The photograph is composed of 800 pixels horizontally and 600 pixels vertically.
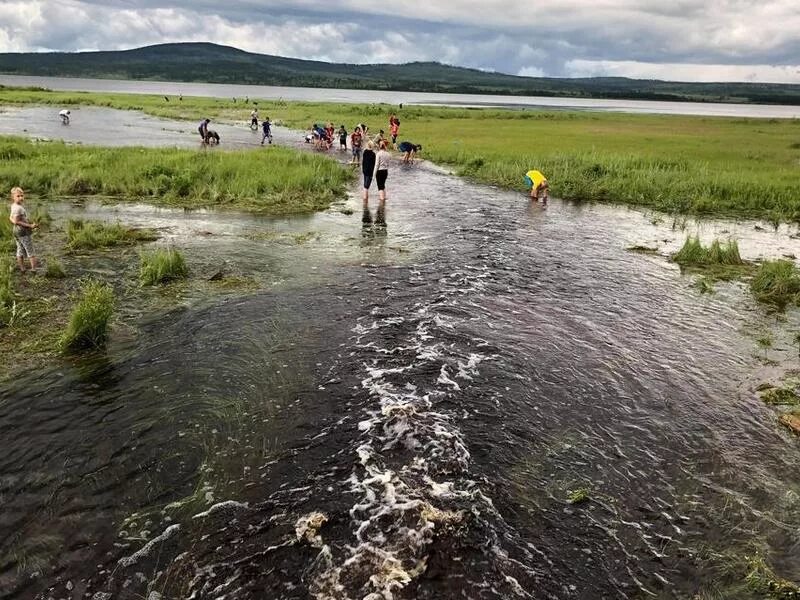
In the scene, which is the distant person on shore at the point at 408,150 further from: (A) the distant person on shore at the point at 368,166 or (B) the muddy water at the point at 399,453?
(B) the muddy water at the point at 399,453

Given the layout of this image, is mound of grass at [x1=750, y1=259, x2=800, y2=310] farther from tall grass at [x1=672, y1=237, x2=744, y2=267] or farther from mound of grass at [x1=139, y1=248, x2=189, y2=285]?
mound of grass at [x1=139, y1=248, x2=189, y2=285]

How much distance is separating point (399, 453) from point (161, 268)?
32.6ft

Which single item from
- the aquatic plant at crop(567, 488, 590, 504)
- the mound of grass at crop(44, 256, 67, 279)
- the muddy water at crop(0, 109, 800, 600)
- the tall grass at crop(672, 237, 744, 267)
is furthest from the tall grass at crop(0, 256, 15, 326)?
the tall grass at crop(672, 237, 744, 267)

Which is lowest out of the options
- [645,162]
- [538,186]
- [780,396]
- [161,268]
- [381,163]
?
[780,396]

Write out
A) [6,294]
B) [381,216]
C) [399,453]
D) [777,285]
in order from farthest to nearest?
[381,216] < [777,285] < [6,294] < [399,453]

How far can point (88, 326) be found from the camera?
1091cm

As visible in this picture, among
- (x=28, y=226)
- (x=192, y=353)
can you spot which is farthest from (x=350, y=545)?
(x=28, y=226)

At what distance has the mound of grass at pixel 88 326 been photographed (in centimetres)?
1080

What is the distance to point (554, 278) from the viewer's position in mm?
16812

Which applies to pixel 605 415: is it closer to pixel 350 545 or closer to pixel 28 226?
pixel 350 545

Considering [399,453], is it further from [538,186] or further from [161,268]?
[538,186]

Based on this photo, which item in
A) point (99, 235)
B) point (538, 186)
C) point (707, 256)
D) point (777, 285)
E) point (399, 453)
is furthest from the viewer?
point (538, 186)

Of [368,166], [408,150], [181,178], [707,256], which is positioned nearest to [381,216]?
[368,166]

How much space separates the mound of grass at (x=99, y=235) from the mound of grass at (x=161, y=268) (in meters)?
3.50
